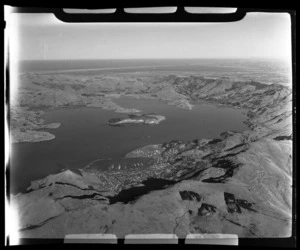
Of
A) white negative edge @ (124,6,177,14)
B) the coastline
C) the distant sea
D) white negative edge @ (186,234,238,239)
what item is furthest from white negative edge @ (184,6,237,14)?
white negative edge @ (186,234,238,239)

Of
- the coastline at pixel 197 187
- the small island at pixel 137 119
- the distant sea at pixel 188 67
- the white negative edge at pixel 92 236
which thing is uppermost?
the distant sea at pixel 188 67

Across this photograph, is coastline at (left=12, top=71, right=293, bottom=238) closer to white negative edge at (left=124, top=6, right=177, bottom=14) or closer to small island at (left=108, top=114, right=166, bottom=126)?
small island at (left=108, top=114, right=166, bottom=126)

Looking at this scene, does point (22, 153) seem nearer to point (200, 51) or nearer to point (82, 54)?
point (82, 54)

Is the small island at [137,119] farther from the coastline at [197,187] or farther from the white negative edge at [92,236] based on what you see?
the white negative edge at [92,236]

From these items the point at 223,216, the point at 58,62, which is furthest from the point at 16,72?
the point at 223,216

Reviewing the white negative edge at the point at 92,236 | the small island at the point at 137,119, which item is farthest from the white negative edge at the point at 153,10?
the white negative edge at the point at 92,236
